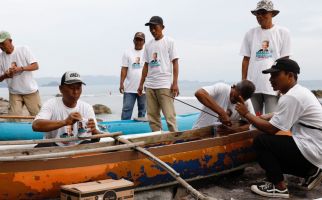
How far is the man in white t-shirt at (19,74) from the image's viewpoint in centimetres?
911

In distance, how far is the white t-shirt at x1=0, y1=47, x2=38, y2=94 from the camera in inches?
361

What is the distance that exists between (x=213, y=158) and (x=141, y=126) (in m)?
4.48

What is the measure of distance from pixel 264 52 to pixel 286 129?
226 centimetres

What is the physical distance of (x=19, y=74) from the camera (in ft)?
30.3

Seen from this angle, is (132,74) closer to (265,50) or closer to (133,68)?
(133,68)

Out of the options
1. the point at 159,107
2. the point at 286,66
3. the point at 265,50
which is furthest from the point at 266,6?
the point at 159,107

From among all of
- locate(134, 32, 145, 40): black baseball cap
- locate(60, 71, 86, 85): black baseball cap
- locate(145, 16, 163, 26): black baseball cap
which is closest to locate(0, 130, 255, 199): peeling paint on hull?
locate(60, 71, 86, 85): black baseball cap

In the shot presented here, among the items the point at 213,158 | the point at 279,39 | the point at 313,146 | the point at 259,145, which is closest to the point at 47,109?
the point at 213,158

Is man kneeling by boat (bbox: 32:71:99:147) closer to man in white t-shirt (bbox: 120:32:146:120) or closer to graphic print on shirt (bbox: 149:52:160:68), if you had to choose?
graphic print on shirt (bbox: 149:52:160:68)

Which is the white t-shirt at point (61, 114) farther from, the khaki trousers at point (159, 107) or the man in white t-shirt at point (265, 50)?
the man in white t-shirt at point (265, 50)

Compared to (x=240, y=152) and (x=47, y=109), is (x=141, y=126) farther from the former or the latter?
(x=47, y=109)

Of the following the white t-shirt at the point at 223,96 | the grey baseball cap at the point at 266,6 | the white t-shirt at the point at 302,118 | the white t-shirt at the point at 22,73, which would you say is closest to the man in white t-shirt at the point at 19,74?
the white t-shirt at the point at 22,73

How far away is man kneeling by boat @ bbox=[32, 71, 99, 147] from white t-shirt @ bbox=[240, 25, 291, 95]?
3018 mm

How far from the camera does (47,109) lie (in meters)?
5.86
